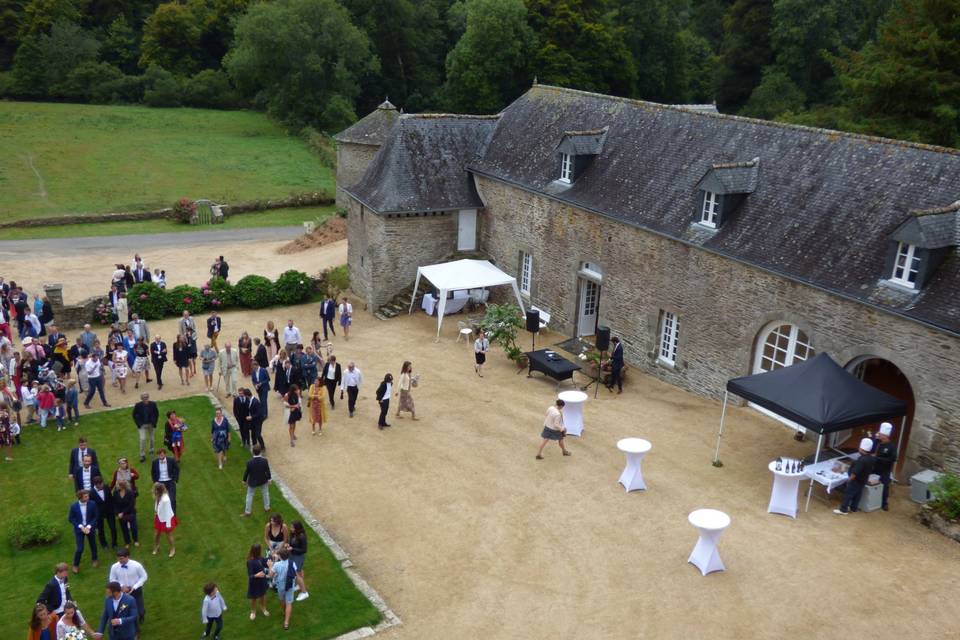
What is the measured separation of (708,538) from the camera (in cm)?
1289

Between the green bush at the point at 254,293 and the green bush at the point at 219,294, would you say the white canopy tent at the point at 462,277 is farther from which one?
the green bush at the point at 219,294

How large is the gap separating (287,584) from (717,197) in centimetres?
1255

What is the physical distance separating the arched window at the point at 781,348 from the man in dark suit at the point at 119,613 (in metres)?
13.0

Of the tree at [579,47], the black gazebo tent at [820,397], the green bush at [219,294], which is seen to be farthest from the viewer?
the tree at [579,47]

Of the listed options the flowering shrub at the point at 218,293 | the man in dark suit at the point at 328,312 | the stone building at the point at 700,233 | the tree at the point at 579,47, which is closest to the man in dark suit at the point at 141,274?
the flowering shrub at the point at 218,293

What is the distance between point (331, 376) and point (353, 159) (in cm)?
2003

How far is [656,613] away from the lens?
1223cm

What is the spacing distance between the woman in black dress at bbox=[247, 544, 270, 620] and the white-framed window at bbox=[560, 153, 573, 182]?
48.3 ft

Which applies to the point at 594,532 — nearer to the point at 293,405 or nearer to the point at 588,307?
the point at 293,405

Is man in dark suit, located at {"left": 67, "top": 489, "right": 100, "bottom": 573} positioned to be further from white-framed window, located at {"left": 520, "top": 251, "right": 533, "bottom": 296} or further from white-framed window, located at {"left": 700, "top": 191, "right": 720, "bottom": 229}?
white-framed window, located at {"left": 520, "top": 251, "right": 533, "bottom": 296}

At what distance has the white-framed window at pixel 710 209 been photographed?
1916 cm

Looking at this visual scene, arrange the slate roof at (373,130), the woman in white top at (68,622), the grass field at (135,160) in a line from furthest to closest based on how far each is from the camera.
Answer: the grass field at (135,160)
the slate roof at (373,130)
the woman in white top at (68,622)

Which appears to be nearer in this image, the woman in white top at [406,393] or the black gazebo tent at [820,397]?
the black gazebo tent at [820,397]

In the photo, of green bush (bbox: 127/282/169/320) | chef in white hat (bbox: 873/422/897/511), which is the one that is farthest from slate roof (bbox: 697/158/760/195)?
green bush (bbox: 127/282/169/320)
